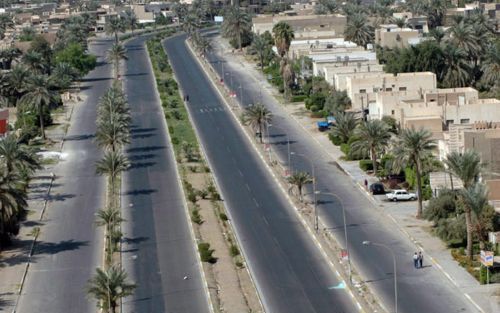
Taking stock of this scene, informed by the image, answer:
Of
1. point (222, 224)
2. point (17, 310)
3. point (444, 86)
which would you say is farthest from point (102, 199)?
point (444, 86)

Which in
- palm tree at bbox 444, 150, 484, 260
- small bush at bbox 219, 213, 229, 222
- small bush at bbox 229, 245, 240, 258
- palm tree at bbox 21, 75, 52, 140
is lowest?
small bush at bbox 219, 213, 229, 222

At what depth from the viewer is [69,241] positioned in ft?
270

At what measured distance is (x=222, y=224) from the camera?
8525 centimetres

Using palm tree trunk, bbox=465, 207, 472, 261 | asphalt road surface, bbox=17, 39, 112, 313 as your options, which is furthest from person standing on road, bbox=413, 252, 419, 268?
asphalt road surface, bbox=17, 39, 112, 313

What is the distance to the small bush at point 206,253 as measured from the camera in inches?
2958

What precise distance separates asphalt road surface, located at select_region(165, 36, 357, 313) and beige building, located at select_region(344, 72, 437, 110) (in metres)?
13.7

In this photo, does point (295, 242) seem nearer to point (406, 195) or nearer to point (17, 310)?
point (406, 195)

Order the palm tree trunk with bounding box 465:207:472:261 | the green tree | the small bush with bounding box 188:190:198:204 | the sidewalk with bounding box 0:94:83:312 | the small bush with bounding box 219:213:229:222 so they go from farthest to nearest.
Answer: the green tree < the small bush with bounding box 188:190:198:204 < the small bush with bounding box 219:213:229:222 < the palm tree trunk with bounding box 465:207:472:261 < the sidewalk with bounding box 0:94:83:312

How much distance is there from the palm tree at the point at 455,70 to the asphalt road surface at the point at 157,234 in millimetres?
34751

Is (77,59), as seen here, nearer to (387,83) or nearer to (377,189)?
(387,83)

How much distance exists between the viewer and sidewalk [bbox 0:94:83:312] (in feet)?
233

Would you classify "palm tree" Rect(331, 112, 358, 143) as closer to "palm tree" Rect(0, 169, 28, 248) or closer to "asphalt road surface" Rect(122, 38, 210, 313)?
"asphalt road surface" Rect(122, 38, 210, 313)

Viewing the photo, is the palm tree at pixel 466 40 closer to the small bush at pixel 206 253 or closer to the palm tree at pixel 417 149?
the palm tree at pixel 417 149

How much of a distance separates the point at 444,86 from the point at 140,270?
74.4m
